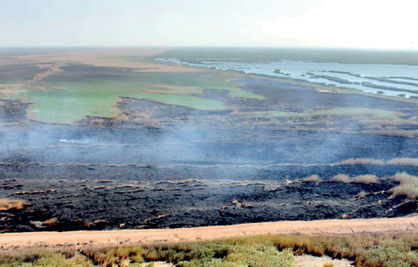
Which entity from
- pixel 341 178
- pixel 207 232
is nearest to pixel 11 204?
pixel 207 232

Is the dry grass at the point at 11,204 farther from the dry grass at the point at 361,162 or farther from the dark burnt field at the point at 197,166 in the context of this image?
the dry grass at the point at 361,162

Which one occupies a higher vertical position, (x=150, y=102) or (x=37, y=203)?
(x=150, y=102)

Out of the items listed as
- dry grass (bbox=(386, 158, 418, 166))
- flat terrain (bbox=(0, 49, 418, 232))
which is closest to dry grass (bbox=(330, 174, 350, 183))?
flat terrain (bbox=(0, 49, 418, 232))

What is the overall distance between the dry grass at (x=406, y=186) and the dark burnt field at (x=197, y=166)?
309mm

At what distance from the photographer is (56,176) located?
20328 mm

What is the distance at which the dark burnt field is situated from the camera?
16516 millimetres

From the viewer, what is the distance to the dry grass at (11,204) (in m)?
16.4

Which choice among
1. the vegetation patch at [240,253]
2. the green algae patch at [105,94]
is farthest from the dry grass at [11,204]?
the green algae patch at [105,94]

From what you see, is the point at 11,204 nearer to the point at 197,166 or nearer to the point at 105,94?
the point at 197,166

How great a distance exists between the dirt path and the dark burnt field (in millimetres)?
1014

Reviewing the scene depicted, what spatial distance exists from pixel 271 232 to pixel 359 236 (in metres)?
3.23

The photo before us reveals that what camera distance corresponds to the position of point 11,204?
658 inches

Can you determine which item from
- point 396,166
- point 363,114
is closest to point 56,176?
point 396,166

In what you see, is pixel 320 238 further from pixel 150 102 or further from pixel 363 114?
pixel 150 102
